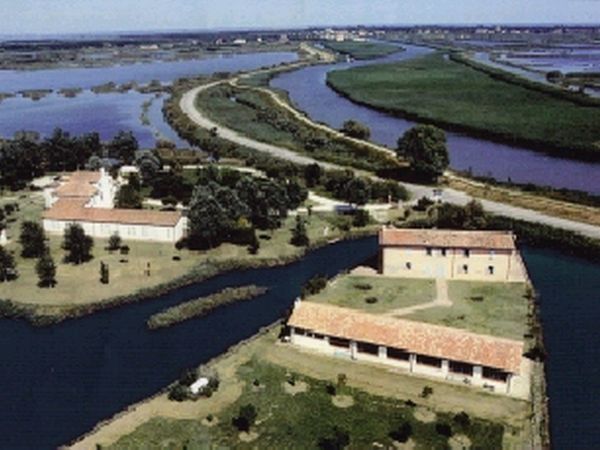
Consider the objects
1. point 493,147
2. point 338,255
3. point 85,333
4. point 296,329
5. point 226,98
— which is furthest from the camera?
point 226,98

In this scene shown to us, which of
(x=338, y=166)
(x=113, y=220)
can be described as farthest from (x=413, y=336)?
(x=338, y=166)

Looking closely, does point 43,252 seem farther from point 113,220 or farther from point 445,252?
point 445,252

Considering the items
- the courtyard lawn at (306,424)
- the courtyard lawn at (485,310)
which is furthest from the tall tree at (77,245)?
the courtyard lawn at (485,310)

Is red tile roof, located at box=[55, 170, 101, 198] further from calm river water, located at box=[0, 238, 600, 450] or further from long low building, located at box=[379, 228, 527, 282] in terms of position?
long low building, located at box=[379, 228, 527, 282]

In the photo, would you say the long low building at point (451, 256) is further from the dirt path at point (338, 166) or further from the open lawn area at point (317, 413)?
the dirt path at point (338, 166)

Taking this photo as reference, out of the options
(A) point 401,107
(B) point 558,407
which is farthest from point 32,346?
(A) point 401,107

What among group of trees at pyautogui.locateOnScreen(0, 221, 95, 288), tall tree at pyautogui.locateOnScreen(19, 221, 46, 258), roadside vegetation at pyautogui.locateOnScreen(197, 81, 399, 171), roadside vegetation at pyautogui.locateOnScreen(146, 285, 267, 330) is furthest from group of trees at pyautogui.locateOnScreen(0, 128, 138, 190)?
roadside vegetation at pyautogui.locateOnScreen(146, 285, 267, 330)

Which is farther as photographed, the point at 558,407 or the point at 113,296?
the point at 113,296

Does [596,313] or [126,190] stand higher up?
[126,190]

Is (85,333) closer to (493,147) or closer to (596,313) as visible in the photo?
(596,313)
